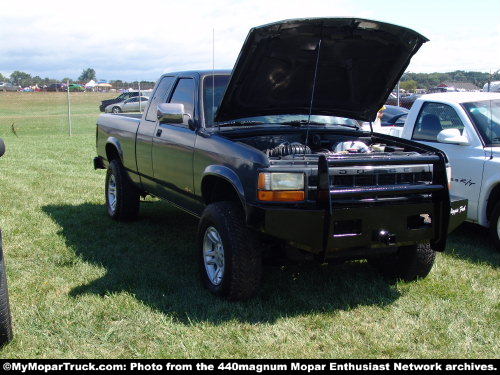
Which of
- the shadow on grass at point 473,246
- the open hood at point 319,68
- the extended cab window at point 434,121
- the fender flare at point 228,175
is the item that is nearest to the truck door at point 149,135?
the open hood at point 319,68

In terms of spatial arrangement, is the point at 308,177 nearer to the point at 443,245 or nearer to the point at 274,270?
the point at 443,245

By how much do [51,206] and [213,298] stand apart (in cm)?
448

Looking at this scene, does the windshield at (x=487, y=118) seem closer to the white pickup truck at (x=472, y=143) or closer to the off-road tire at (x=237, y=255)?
the white pickup truck at (x=472, y=143)

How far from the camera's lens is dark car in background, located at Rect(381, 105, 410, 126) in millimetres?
13391

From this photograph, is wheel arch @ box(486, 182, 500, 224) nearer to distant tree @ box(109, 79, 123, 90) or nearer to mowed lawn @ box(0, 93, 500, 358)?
mowed lawn @ box(0, 93, 500, 358)

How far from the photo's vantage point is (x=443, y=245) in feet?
14.1

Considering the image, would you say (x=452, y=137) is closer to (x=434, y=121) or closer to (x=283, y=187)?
(x=434, y=121)

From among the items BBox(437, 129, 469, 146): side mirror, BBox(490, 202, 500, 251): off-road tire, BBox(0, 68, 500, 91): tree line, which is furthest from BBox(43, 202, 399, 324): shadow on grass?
BBox(0, 68, 500, 91): tree line

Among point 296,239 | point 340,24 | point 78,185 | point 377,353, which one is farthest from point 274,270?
point 78,185

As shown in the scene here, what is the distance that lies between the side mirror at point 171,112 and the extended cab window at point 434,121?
3146mm

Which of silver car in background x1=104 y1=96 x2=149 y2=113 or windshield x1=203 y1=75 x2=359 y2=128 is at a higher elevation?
windshield x1=203 y1=75 x2=359 y2=128

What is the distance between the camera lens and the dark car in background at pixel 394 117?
527 inches

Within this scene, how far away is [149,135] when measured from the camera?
239 inches
